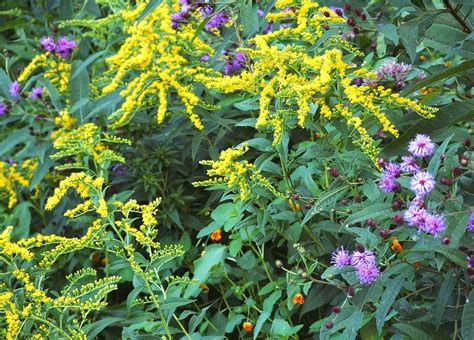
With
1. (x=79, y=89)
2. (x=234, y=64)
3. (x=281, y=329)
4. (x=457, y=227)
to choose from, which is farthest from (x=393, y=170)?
(x=79, y=89)

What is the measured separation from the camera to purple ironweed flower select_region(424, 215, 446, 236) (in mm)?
1924

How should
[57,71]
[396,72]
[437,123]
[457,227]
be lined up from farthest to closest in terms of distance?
[57,71], [396,72], [437,123], [457,227]

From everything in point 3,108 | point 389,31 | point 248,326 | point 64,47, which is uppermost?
point 389,31

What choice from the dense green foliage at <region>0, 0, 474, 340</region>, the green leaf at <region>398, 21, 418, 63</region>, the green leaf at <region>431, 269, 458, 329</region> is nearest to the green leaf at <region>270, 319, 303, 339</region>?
the dense green foliage at <region>0, 0, 474, 340</region>

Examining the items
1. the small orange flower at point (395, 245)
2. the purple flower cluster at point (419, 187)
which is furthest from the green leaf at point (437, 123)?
the small orange flower at point (395, 245)

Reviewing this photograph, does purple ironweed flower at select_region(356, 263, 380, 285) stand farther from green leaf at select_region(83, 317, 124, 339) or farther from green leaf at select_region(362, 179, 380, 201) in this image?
green leaf at select_region(83, 317, 124, 339)

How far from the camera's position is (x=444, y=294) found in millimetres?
2109

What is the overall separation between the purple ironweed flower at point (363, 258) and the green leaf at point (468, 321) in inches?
11.2

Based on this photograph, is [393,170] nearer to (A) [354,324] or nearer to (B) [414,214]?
(B) [414,214]

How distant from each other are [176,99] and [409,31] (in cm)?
162

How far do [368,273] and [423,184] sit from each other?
0.32m

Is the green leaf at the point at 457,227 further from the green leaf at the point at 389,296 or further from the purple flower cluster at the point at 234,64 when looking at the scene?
the purple flower cluster at the point at 234,64

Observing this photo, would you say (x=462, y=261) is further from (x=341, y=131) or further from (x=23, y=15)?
(x=23, y=15)

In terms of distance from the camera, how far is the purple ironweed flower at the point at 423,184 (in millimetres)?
1960
